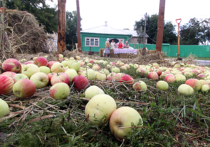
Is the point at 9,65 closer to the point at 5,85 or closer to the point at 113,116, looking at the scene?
the point at 5,85

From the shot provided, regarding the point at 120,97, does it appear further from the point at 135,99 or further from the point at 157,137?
the point at 157,137

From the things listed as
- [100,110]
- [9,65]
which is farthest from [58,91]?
[9,65]

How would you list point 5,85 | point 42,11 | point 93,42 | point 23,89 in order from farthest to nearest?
point 93,42 < point 42,11 < point 5,85 < point 23,89

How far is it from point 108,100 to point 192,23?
158ft

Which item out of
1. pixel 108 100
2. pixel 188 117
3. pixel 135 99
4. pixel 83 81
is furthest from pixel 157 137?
pixel 83 81

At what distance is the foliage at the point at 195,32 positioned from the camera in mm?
37688

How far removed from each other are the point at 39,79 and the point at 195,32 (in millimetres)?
46323

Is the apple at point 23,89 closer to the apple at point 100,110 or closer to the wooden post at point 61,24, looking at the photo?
the apple at point 100,110

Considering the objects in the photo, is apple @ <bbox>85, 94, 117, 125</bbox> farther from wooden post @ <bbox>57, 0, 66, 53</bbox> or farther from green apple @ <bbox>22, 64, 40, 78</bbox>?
wooden post @ <bbox>57, 0, 66, 53</bbox>

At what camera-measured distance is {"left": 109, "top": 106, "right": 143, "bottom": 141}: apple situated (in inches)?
40.9

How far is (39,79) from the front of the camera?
2.00 meters

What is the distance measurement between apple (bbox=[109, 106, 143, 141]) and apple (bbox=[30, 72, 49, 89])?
1.32 meters

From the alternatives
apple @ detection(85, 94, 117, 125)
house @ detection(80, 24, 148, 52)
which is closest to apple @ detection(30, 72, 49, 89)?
apple @ detection(85, 94, 117, 125)

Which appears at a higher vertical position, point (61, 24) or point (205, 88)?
point (61, 24)
